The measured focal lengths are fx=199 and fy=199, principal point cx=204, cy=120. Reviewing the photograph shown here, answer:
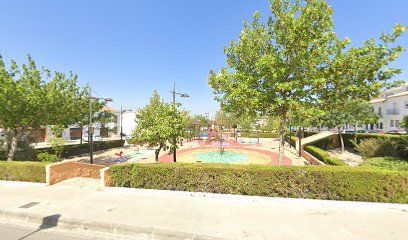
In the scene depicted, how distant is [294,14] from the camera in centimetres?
954

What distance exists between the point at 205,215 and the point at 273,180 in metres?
3.09

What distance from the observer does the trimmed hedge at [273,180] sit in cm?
709

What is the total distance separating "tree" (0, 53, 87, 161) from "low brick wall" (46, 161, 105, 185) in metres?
3.82

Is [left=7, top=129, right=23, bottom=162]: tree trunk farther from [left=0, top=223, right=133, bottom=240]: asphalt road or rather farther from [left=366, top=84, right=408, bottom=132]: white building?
[left=366, top=84, right=408, bottom=132]: white building

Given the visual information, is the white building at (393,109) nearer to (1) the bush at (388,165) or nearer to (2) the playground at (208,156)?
(2) the playground at (208,156)

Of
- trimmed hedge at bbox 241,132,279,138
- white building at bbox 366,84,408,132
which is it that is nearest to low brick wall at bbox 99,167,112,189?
trimmed hedge at bbox 241,132,279,138

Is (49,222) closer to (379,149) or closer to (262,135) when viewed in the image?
(379,149)

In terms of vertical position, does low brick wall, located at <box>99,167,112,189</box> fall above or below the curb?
above

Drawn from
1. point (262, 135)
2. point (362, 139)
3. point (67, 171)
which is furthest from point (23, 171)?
point (262, 135)

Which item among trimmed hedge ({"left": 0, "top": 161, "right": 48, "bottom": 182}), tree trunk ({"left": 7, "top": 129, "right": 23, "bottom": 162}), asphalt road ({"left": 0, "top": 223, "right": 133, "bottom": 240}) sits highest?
tree trunk ({"left": 7, "top": 129, "right": 23, "bottom": 162})

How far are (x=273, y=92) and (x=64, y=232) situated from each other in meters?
9.97

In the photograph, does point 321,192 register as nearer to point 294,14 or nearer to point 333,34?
point 333,34

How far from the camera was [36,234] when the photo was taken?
573 centimetres

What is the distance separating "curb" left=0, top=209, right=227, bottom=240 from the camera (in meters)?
5.32
